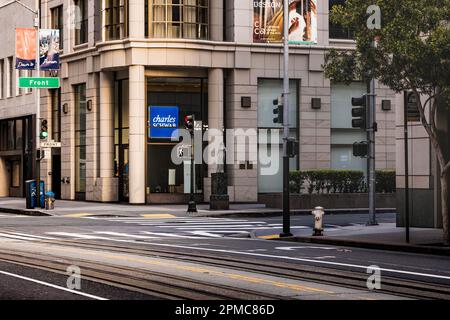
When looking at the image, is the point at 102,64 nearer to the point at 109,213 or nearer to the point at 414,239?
the point at 109,213

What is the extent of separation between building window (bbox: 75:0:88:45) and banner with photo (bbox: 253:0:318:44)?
33.4 ft

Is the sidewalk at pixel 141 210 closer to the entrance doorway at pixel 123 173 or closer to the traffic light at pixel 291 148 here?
the entrance doorway at pixel 123 173

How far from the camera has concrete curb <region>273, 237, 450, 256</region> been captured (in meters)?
20.3

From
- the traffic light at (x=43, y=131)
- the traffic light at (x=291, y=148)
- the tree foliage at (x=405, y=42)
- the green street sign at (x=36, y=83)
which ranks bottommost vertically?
the traffic light at (x=291, y=148)

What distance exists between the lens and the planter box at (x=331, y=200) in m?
39.7

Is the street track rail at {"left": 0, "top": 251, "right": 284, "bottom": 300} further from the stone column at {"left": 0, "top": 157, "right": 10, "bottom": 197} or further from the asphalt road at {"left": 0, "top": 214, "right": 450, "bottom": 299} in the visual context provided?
the stone column at {"left": 0, "top": 157, "right": 10, "bottom": 197}

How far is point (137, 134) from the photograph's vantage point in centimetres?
4453

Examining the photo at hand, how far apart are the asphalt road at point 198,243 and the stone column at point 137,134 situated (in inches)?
339

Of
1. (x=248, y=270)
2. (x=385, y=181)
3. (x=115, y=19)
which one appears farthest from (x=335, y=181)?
(x=248, y=270)

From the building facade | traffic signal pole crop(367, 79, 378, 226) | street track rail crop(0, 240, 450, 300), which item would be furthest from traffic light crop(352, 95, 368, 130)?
the building facade

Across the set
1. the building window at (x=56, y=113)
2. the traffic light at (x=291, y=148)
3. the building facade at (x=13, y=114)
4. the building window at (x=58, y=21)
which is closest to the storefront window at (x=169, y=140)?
the building window at (x=58, y=21)

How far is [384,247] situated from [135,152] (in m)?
24.4

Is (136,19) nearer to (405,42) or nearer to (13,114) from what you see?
(13,114)

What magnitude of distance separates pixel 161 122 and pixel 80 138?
24.1 ft
